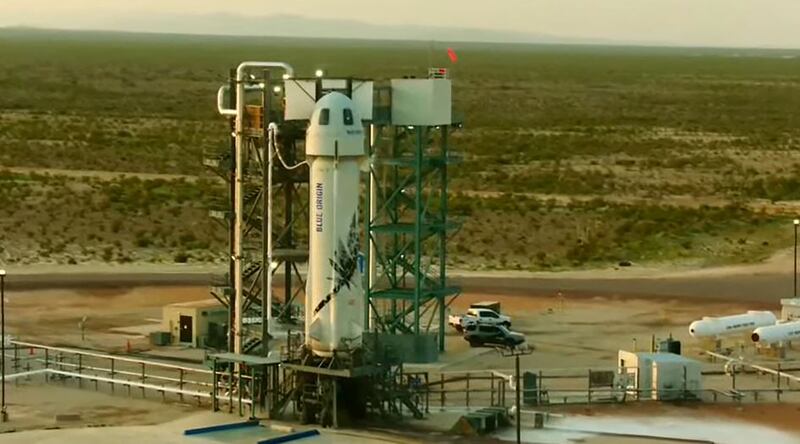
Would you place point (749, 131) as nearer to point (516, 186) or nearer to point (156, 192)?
point (516, 186)

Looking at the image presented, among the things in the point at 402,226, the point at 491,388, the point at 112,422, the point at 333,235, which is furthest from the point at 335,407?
the point at 402,226

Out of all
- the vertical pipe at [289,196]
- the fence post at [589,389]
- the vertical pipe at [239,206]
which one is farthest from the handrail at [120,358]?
the fence post at [589,389]

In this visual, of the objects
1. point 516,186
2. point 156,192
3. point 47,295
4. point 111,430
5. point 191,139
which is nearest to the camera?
point 111,430

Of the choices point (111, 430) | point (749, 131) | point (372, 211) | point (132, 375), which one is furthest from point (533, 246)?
point (749, 131)

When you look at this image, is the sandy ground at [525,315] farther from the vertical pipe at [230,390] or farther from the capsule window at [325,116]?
the capsule window at [325,116]

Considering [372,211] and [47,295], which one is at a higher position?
[372,211]

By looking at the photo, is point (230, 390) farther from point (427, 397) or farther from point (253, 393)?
point (427, 397)

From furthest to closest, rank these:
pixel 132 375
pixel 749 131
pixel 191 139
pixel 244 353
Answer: pixel 749 131 → pixel 191 139 → pixel 132 375 → pixel 244 353
